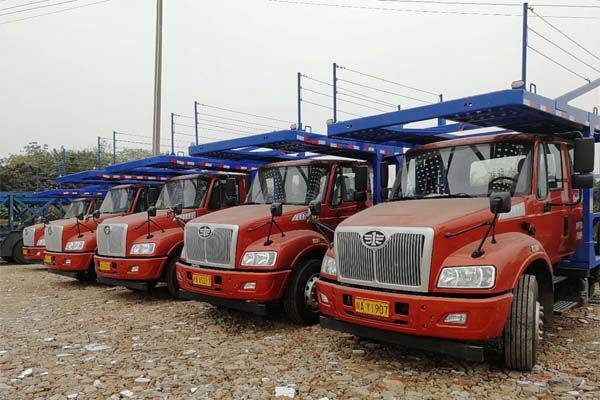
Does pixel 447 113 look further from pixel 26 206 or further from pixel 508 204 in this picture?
pixel 26 206

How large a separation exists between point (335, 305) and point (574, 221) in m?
3.24

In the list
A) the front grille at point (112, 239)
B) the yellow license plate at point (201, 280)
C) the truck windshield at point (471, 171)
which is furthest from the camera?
the front grille at point (112, 239)

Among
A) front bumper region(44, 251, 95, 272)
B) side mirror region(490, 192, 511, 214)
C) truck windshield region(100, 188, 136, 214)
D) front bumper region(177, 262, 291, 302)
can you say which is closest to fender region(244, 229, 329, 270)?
front bumper region(177, 262, 291, 302)

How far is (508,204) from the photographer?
164 inches

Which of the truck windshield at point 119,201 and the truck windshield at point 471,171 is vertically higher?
the truck windshield at point 471,171

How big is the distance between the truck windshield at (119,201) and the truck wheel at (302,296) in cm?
615

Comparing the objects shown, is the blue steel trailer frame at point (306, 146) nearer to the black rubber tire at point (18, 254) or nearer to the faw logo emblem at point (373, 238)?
the faw logo emblem at point (373, 238)

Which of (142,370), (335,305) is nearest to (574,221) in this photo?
(335,305)

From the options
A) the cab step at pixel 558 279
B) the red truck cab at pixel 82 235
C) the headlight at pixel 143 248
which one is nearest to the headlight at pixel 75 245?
the red truck cab at pixel 82 235

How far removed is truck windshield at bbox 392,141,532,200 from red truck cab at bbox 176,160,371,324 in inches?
53.1

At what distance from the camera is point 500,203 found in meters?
4.12

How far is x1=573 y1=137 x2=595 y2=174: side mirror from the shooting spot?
16.6 feet

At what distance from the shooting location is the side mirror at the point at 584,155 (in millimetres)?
5059

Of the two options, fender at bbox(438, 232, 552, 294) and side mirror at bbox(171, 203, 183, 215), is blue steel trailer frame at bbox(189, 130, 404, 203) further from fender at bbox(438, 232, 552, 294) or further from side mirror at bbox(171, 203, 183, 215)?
fender at bbox(438, 232, 552, 294)
